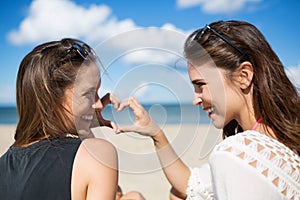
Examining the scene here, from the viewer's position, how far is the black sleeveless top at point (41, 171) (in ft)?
4.98

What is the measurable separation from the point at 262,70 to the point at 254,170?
1.73ft

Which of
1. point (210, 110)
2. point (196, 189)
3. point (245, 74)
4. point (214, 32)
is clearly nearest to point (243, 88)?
point (245, 74)

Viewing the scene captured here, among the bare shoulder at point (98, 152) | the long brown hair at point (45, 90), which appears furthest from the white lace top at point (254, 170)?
the long brown hair at point (45, 90)

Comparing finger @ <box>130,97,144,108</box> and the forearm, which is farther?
the forearm

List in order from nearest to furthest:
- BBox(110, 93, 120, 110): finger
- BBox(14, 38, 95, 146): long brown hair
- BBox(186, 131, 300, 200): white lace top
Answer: BBox(186, 131, 300, 200): white lace top
BBox(14, 38, 95, 146): long brown hair
BBox(110, 93, 120, 110): finger

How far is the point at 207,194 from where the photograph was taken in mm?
2078

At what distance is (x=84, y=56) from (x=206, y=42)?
598 mm

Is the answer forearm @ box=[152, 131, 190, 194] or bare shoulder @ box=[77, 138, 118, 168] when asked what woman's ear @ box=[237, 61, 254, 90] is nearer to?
forearm @ box=[152, 131, 190, 194]

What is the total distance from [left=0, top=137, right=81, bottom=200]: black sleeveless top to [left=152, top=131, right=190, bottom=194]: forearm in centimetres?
59

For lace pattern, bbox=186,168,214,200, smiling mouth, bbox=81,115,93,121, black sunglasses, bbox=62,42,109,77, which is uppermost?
black sunglasses, bbox=62,42,109,77

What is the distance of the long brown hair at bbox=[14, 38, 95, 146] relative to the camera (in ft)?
5.47

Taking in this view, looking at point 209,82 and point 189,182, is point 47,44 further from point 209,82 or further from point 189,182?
point 189,182

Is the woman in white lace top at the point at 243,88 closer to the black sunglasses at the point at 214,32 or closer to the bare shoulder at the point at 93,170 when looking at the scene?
the black sunglasses at the point at 214,32

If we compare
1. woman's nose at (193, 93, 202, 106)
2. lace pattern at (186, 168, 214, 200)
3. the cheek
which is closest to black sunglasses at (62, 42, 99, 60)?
the cheek
